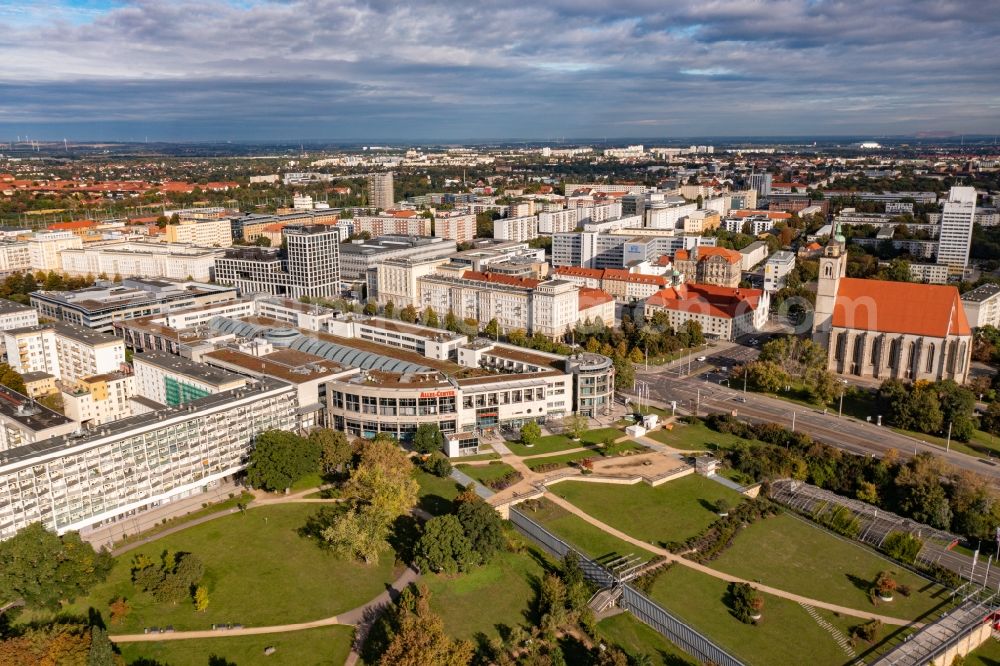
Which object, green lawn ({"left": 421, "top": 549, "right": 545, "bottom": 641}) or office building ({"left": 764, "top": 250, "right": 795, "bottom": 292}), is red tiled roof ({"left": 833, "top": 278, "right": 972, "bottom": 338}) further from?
green lawn ({"left": 421, "top": 549, "right": 545, "bottom": 641})

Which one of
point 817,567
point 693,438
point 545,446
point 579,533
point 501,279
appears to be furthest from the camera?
point 501,279

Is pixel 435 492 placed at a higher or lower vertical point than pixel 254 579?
higher

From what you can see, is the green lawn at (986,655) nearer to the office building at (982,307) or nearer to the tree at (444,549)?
the tree at (444,549)

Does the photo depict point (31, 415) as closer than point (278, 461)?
No

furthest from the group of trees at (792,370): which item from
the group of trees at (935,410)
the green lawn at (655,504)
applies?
the green lawn at (655,504)

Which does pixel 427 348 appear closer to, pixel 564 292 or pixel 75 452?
pixel 564 292

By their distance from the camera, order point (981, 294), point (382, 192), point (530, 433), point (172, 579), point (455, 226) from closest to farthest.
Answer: point (172, 579), point (530, 433), point (981, 294), point (455, 226), point (382, 192)

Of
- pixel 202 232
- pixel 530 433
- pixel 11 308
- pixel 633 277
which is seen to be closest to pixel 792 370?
pixel 530 433

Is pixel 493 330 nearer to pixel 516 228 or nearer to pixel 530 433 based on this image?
pixel 530 433
